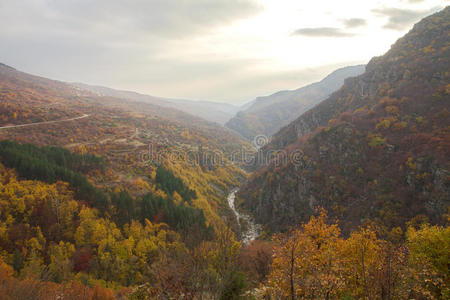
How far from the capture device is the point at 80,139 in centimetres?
9088

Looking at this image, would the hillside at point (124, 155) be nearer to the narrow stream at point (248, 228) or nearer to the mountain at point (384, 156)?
the narrow stream at point (248, 228)

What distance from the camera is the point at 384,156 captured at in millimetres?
54312

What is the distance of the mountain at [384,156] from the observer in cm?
4344

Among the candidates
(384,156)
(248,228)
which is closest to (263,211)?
(248,228)

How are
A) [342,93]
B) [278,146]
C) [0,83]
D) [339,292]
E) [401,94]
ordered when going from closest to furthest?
[339,292]
[401,94]
[342,93]
[278,146]
[0,83]

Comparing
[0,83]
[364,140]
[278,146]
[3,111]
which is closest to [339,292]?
[364,140]

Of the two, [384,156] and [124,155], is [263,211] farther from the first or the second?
[124,155]

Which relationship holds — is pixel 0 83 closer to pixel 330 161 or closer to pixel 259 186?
pixel 259 186

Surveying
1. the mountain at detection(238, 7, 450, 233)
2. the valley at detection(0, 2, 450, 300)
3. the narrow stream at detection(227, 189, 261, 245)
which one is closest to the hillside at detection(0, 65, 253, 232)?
the valley at detection(0, 2, 450, 300)

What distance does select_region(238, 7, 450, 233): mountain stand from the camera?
4344cm

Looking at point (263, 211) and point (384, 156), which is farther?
point (263, 211)

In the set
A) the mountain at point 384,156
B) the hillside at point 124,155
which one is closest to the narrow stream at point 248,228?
the mountain at point 384,156

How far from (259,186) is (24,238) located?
7903 centimetres

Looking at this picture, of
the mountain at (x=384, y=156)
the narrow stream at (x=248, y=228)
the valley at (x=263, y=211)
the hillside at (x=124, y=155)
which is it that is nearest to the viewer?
the valley at (x=263, y=211)
